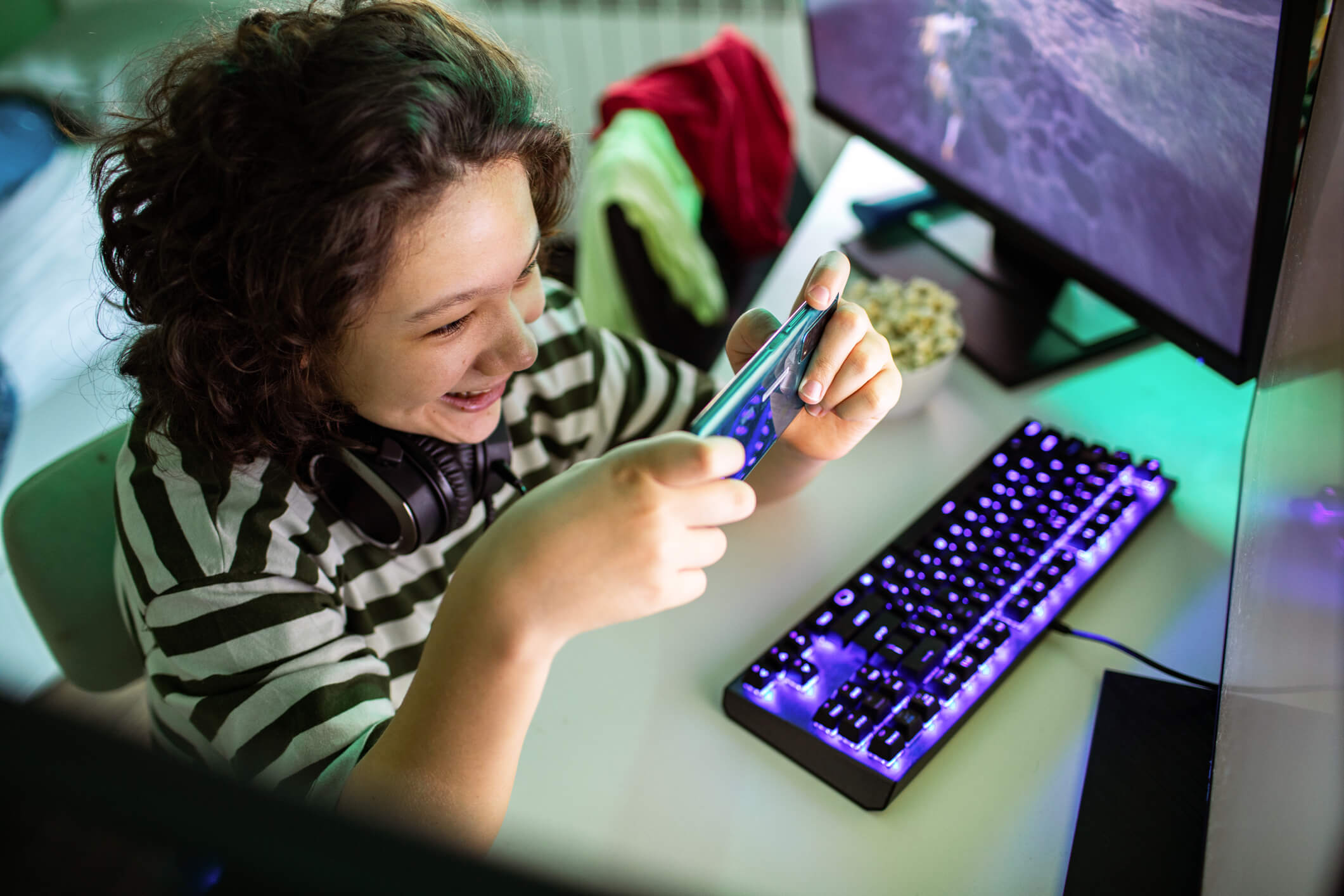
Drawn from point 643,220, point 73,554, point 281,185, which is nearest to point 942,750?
point 281,185

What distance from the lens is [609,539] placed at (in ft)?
1.60

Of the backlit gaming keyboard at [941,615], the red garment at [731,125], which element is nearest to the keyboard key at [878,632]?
the backlit gaming keyboard at [941,615]

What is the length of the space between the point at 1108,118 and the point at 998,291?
33 cm

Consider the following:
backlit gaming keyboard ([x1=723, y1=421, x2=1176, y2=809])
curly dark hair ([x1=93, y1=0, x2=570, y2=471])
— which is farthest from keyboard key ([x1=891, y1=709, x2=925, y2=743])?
curly dark hair ([x1=93, y1=0, x2=570, y2=471])

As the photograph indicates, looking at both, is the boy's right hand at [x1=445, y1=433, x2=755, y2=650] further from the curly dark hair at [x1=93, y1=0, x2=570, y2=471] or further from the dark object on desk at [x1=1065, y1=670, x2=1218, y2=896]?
the dark object on desk at [x1=1065, y1=670, x2=1218, y2=896]

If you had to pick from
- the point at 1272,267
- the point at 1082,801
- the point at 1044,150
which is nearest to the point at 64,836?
the point at 1082,801

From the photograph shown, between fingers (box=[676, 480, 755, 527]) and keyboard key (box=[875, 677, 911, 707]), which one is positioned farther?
keyboard key (box=[875, 677, 911, 707])

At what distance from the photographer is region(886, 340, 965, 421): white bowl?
3.18 ft

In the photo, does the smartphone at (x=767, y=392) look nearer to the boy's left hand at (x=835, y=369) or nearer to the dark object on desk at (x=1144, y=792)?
the boy's left hand at (x=835, y=369)

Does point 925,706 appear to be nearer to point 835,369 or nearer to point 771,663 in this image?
point 771,663

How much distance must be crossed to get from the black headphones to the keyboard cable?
492 mm

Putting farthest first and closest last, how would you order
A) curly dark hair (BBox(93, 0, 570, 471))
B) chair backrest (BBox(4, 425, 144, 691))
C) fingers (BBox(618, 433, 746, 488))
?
chair backrest (BBox(4, 425, 144, 691)), curly dark hair (BBox(93, 0, 570, 471)), fingers (BBox(618, 433, 746, 488))

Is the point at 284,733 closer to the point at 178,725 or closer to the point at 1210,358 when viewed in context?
the point at 178,725

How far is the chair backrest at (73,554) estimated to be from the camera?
840 millimetres
